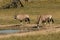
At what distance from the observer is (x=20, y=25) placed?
790 inches

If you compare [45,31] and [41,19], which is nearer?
[45,31]

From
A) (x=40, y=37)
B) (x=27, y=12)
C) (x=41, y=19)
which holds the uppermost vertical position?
(x=41, y=19)

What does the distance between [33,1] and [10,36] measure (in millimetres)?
27700

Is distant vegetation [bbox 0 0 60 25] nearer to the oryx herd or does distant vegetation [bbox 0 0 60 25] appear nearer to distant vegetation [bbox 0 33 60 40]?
the oryx herd

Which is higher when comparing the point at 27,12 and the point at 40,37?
the point at 40,37

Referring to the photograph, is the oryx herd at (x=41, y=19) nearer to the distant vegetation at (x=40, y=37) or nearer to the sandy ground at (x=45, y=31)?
the sandy ground at (x=45, y=31)

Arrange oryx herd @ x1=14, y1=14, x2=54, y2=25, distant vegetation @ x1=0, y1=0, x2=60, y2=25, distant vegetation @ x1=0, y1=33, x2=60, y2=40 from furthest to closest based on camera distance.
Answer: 1. distant vegetation @ x1=0, y1=0, x2=60, y2=25
2. oryx herd @ x1=14, y1=14, x2=54, y2=25
3. distant vegetation @ x1=0, y1=33, x2=60, y2=40

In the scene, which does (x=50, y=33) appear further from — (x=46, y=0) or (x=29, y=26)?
(x=46, y=0)

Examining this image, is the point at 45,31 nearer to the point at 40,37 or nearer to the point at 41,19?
the point at 40,37

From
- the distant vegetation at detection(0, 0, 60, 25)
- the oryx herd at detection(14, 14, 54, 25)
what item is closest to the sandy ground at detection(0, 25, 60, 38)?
the oryx herd at detection(14, 14, 54, 25)

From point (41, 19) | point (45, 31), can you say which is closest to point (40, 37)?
point (45, 31)

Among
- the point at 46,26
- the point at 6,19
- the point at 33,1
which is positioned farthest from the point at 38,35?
the point at 33,1

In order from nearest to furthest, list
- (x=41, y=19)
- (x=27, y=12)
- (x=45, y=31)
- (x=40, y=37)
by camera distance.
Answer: (x=40, y=37) < (x=45, y=31) < (x=41, y=19) < (x=27, y=12)

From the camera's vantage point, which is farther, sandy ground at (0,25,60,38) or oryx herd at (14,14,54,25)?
oryx herd at (14,14,54,25)
